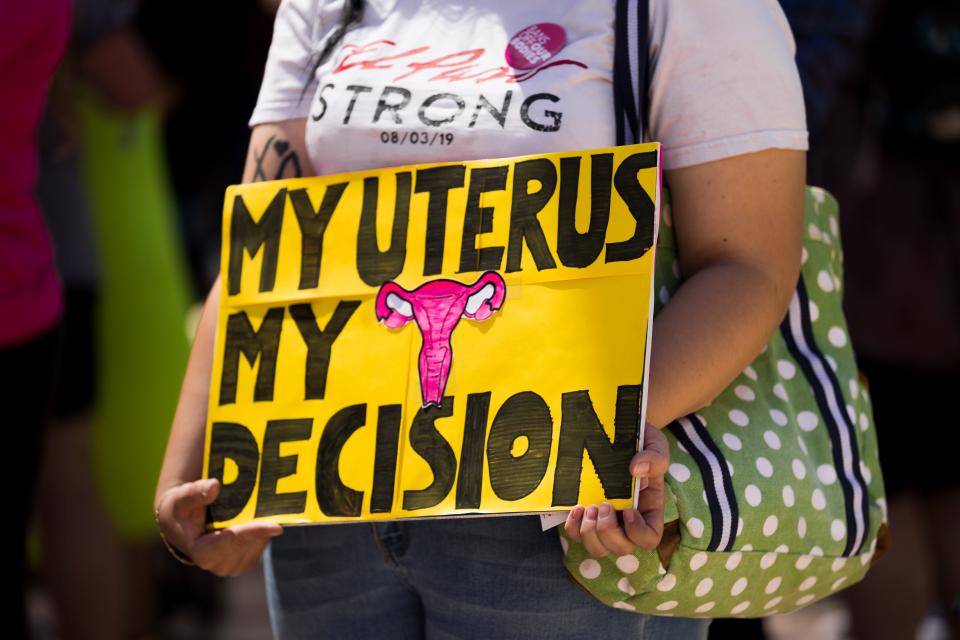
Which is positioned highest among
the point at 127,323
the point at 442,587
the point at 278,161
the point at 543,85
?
the point at 543,85

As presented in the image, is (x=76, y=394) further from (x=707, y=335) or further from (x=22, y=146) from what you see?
(x=707, y=335)

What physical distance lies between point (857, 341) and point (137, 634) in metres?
2.00

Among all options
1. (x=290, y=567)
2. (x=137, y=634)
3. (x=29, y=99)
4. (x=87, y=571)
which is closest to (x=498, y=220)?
(x=290, y=567)

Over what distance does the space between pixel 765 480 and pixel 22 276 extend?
4.30 ft

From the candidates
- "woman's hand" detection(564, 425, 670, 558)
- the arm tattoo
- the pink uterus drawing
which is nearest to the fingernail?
"woman's hand" detection(564, 425, 670, 558)

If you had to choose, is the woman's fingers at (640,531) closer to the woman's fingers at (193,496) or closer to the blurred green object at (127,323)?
the woman's fingers at (193,496)

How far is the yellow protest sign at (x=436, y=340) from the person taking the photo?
1396 mm

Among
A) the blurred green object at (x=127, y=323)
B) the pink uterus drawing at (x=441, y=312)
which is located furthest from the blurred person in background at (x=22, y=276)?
the blurred green object at (x=127, y=323)

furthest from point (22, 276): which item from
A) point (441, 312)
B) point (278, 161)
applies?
point (441, 312)

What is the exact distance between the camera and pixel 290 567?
1.66 metres

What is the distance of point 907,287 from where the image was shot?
9.42ft

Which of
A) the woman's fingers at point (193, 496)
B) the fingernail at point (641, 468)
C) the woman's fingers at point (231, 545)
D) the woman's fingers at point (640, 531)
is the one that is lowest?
the woman's fingers at point (231, 545)

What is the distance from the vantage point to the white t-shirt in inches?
57.2

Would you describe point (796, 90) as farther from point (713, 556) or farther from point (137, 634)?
point (137, 634)
